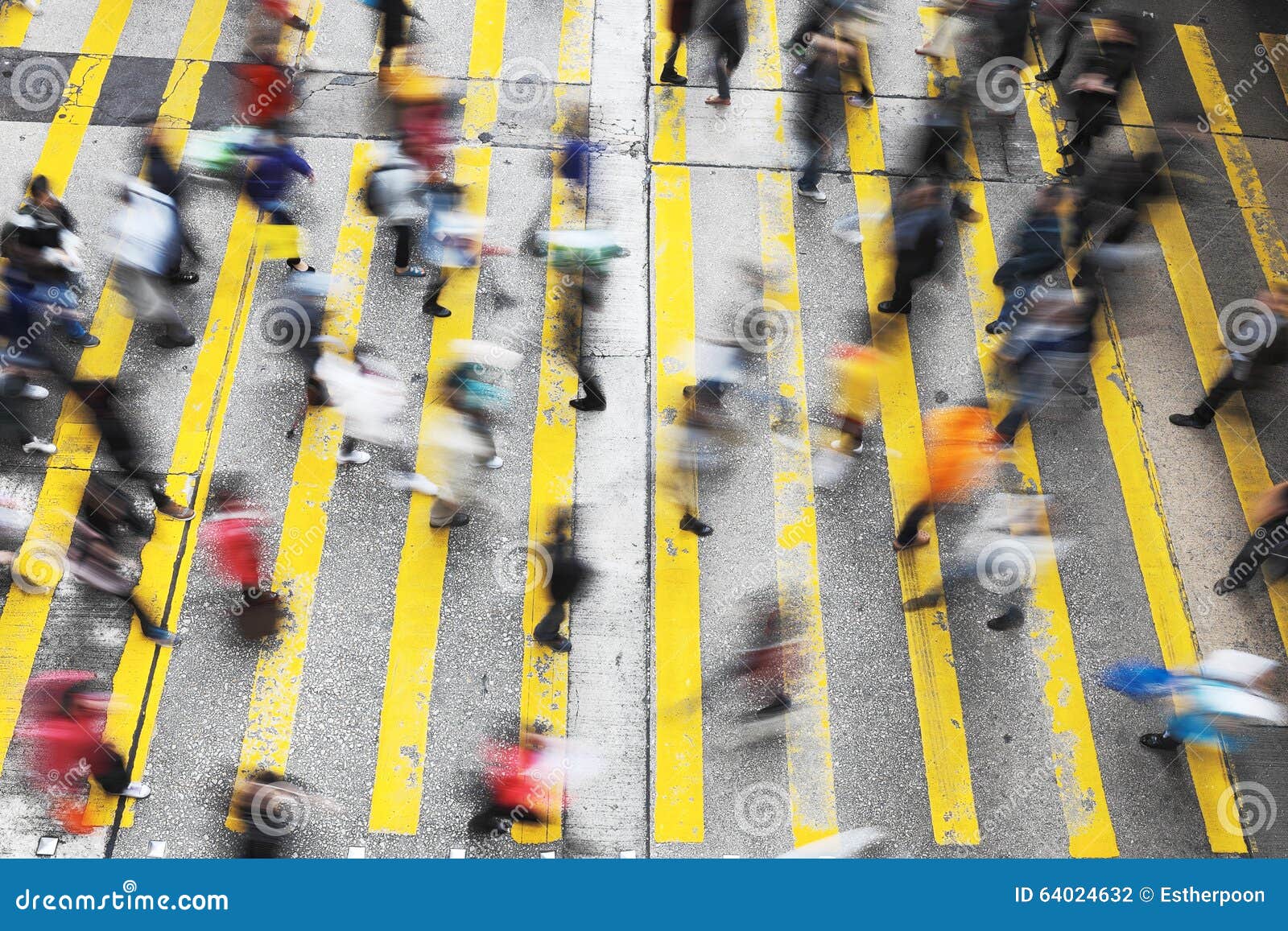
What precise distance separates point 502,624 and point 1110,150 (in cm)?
914

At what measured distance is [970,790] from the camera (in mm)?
7086

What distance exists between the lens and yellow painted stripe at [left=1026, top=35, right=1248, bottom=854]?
7148 mm

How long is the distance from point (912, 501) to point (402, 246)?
5.60 metres

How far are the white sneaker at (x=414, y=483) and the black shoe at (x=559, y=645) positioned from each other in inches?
67.8

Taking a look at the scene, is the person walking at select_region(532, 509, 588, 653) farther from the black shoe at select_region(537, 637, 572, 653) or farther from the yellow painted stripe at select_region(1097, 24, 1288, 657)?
the yellow painted stripe at select_region(1097, 24, 1288, 657)

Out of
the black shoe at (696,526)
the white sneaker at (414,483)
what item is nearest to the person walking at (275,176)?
the white sneaker at (414,483)

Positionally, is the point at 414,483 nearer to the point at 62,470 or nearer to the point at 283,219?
the point at 62,470

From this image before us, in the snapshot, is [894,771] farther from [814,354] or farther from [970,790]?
[814,354]

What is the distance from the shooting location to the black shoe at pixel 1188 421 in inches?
348

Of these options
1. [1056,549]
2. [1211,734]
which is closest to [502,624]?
[1056,549]

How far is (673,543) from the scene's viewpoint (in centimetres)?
800

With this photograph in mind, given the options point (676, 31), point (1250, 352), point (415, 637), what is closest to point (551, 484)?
point (415, 637)

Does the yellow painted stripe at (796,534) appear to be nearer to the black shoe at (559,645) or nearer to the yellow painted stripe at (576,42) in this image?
the black shoe at (559,645)

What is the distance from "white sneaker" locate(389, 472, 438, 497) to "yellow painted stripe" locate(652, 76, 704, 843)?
6.58ft
